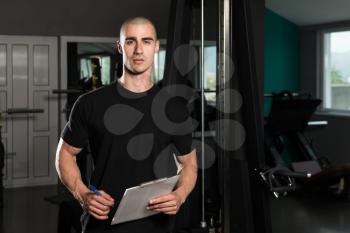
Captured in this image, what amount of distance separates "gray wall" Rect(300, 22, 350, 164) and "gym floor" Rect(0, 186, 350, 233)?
3.10 feet

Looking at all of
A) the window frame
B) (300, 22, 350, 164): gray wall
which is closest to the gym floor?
(300, 22, 350, 164): gray wall

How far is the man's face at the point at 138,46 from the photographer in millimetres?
1403

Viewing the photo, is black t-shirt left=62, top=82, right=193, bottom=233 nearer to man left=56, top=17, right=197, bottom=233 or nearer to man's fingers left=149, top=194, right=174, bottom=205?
man left=56, top=17, right=197, bottom=233

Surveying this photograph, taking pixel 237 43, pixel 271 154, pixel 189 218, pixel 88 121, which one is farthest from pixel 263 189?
pixel 271 154

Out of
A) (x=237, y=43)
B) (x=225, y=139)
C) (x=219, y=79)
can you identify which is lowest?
(x=225, y=139)

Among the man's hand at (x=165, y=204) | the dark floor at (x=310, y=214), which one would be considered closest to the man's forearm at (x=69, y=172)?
the man's hand at (x=165, y=204)

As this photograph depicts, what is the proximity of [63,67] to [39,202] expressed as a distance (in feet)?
5.56

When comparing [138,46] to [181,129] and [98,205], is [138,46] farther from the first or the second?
[98,205]

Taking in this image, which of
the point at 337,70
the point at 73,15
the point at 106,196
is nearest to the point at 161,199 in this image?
the point at 106,196

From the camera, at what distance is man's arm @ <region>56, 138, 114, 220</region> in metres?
1.29

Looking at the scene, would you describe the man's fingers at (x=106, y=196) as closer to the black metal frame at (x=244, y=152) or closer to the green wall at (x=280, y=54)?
the black metal frame at (x=244, y=152)

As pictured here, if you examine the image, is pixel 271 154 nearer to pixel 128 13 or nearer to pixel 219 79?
pixel 128 13

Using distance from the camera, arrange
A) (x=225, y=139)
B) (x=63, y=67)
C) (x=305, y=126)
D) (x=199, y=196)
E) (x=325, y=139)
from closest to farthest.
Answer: (x=225, y=139), (x=199, y=196), (x=305, y=126), (x=63, y=67), (x=325, y=139)

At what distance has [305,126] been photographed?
17.7 ft
